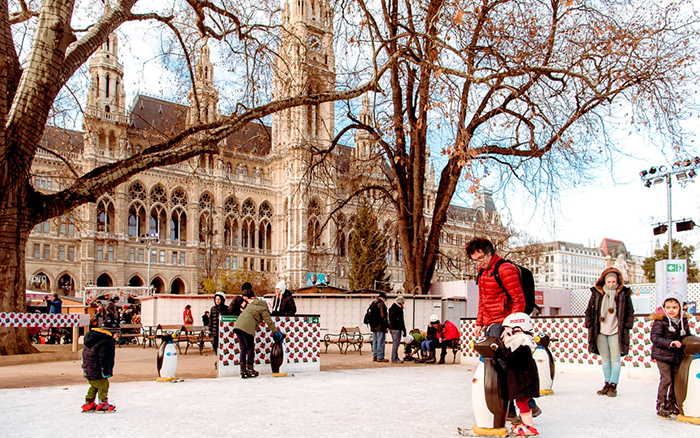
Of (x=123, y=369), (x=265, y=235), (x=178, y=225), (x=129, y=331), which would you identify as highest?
(x=178, y=225)

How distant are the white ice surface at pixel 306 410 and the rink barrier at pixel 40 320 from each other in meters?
4.31

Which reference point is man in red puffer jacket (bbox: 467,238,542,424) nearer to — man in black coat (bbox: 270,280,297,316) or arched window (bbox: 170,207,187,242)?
man in black coat (bbox: 270,280,297,316)

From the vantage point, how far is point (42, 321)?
12.7 metres

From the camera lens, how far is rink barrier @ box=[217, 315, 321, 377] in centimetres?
1027

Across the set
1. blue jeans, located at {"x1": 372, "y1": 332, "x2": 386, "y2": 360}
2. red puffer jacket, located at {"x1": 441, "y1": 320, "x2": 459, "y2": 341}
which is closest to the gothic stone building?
red puffer jacket, located at {"x1": 441, "y1": 320, "x2": 459, "y2": 341}

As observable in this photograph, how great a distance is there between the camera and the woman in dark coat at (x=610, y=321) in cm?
764

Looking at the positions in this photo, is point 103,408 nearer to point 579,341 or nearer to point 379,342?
point 379,342

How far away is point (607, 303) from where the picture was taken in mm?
7754

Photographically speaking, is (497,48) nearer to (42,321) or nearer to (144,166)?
(144,166)

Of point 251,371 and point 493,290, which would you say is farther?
point 251,371

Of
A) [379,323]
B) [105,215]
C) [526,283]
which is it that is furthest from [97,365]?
[105,215]

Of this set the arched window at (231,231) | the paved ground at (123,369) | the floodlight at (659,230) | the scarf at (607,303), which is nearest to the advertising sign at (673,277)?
the floodlight at (659,230)

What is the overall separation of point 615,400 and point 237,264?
219 ft

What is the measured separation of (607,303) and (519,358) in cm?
333
